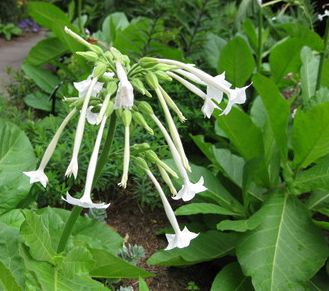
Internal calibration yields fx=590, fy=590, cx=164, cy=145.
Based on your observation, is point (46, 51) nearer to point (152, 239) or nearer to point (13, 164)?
point (152, 239)

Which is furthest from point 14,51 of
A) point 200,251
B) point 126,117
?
point 126,117

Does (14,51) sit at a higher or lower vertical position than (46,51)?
lower

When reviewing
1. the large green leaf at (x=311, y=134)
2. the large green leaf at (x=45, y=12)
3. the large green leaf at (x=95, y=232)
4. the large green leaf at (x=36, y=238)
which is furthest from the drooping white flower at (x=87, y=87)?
the large green leaf at (x=45, y=12)

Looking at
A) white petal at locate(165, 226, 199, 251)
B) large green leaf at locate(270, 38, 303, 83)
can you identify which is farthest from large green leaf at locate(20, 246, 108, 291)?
large green leaf at locate(270, 38, 303, 83)

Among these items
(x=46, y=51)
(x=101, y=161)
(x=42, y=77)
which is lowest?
(x=42, y=77)

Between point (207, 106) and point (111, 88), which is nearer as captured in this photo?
point (111, 88)

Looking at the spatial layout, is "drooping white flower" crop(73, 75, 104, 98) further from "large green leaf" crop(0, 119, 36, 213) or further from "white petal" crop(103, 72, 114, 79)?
"large green leaf" crop(0, 119, 36, 213)

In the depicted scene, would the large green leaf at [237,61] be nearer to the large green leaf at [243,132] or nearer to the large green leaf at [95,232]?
the large green leaf at [243,132]
